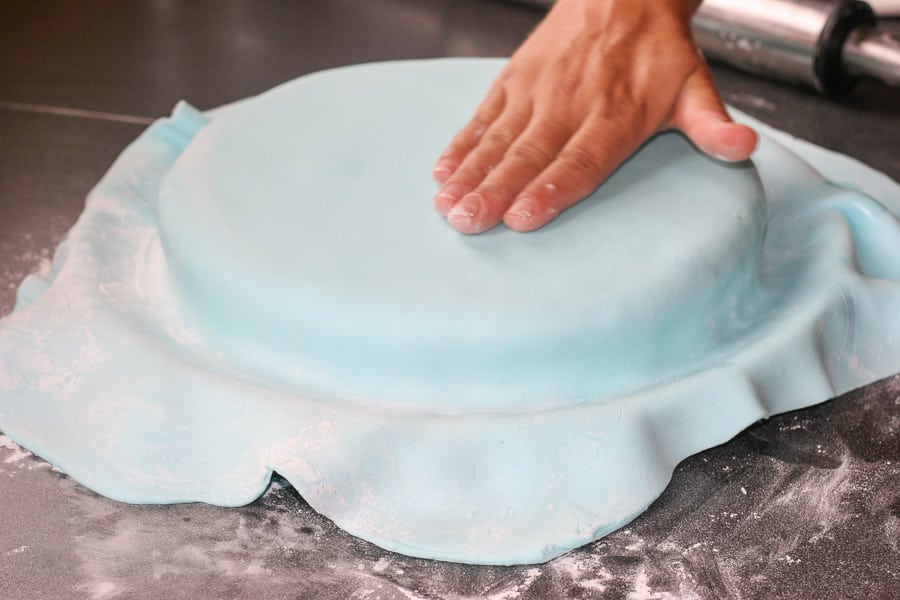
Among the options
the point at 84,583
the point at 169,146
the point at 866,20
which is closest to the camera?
the point at 84,583

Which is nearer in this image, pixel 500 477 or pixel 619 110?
pixel 500 477

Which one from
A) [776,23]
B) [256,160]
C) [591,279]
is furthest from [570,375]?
[776,23]

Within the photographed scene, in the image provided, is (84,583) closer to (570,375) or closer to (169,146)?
(570,375)

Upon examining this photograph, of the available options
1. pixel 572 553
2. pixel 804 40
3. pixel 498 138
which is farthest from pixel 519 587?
pixel 804 40

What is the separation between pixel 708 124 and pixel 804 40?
0.77 meters

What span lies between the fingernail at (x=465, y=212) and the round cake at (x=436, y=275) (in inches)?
0.6

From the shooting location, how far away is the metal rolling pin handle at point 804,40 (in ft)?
5.74

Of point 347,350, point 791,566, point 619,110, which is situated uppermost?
point 619,110

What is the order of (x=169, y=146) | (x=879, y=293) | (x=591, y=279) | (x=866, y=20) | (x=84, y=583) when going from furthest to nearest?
(x=866, y=20) → (x=169, y=146) → (x=879, y=293) → (x=591, y=279) → (x=84, y=583)

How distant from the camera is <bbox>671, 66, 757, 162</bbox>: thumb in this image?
1107mm

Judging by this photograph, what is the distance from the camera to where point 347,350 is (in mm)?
1007

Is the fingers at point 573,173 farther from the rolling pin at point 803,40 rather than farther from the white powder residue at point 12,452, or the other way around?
the rolling pin at point 803,40

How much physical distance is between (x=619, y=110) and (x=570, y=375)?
34 cm

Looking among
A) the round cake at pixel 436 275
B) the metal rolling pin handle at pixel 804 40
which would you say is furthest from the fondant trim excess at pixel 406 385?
the metal rolling pin handle at pixel 804 40
